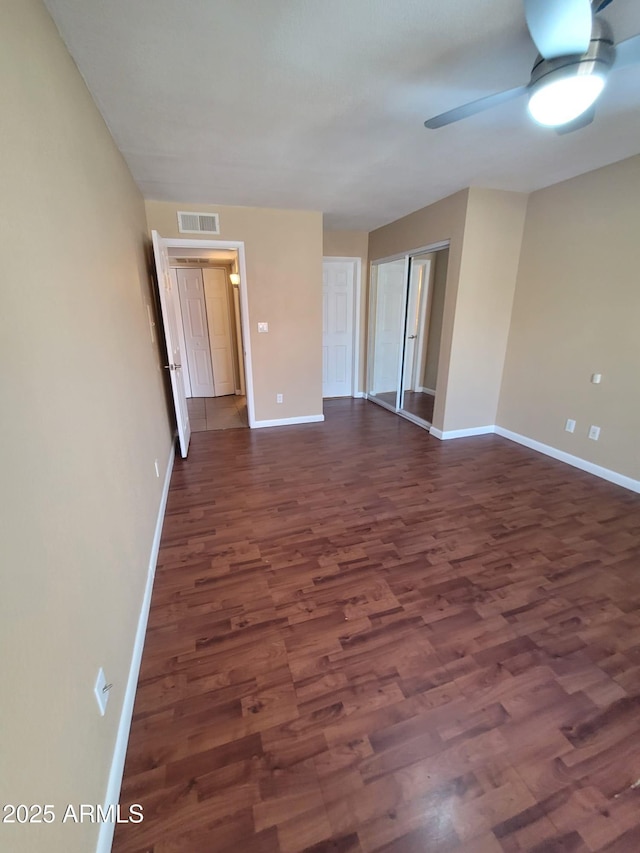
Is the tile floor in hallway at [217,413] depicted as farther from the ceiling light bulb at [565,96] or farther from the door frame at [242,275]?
the ceiling light bulb at [565,96]

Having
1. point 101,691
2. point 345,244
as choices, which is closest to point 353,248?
point 345,244

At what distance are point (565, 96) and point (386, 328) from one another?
4.10 m

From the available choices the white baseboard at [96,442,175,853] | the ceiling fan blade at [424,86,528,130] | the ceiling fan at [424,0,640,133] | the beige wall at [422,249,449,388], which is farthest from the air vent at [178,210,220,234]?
the beige wall at [422,249,449,388]

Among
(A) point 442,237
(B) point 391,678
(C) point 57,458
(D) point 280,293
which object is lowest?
(B) point 391,678

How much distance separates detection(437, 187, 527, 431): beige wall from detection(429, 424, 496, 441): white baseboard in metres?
0.04

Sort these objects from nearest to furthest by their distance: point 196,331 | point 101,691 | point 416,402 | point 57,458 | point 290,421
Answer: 1. point 57,458
2. point 101,691
3. point 290,421
4. point 416,402
5. point 196,331

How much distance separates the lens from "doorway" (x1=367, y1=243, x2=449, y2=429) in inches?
197

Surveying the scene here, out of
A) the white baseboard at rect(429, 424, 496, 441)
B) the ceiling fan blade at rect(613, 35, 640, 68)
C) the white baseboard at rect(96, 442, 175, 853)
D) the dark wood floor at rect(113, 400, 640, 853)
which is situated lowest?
the dark wood floor at rect(113, 400, 640, 853)

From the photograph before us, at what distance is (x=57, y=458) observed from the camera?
0.99 metres

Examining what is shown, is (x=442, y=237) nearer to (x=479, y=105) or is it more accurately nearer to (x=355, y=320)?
(x=355, y=320)

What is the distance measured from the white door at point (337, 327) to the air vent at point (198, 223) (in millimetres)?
1937

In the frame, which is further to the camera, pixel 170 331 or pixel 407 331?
pixel 407 331

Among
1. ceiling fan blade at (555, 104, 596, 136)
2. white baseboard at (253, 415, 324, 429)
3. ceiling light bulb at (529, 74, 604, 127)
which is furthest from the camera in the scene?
white baseboard at (253, 415, 324, 429)

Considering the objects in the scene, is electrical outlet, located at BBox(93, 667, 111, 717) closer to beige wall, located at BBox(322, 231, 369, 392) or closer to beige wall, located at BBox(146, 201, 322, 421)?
beige wall, located at BBox(146, 201, 322, 421)
